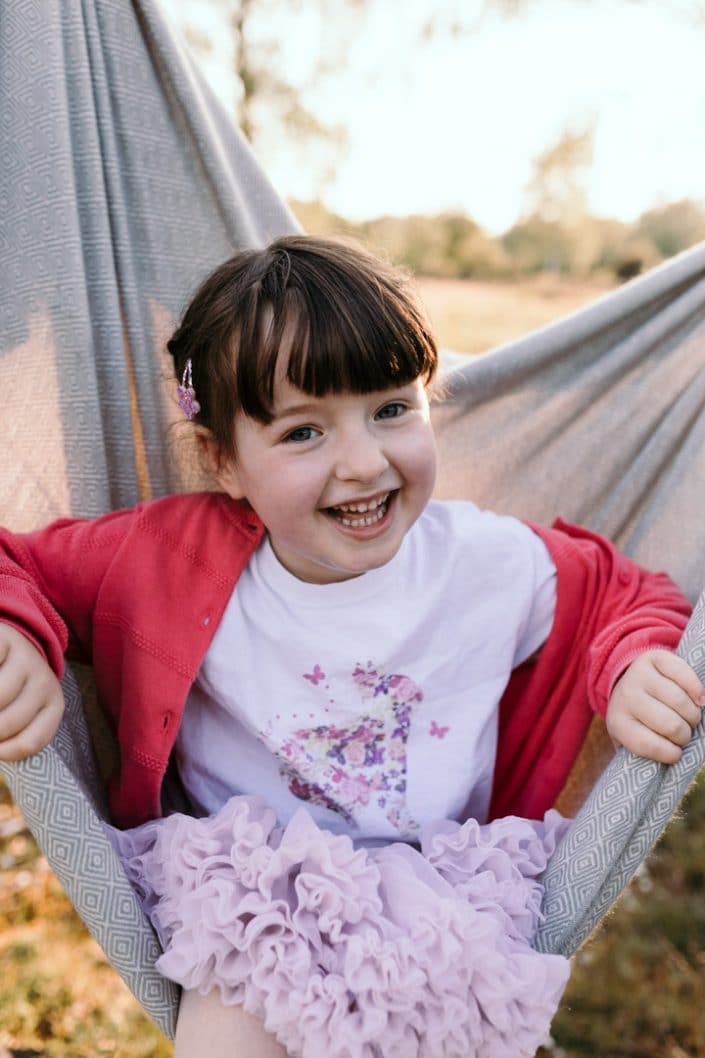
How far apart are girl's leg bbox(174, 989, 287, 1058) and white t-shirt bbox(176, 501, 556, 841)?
322 mm

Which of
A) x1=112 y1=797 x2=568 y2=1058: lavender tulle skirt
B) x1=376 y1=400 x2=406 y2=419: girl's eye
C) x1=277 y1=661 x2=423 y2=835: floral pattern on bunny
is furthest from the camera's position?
x1=277 y1=661 x2=423 y2=835: floral pattern on bunny

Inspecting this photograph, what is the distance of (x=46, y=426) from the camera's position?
55.4 inches

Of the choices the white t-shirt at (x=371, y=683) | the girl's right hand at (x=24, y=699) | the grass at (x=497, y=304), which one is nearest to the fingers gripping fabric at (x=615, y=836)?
the white t-shirt at (x=371, y=683)

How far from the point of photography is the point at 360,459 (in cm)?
112

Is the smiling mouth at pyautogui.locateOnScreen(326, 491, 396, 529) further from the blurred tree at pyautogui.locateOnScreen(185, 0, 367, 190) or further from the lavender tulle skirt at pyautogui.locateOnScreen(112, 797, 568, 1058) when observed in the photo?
the blurred tree at pyautogui.locateOnScreen(185, 0, 367, 190)

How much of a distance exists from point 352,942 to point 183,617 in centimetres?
48

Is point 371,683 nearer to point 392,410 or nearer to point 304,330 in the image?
point 392,410

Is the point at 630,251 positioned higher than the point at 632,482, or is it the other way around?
the point at 632,482

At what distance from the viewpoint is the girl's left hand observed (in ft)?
3.52

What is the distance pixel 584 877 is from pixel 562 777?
0.28 metres

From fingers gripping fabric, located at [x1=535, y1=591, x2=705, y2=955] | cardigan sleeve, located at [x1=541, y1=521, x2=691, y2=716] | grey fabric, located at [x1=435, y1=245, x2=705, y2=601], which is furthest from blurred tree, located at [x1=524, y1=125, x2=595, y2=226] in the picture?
fingers gripping fabric, located at [x1=535, y1=591, x2=705, y2=955]

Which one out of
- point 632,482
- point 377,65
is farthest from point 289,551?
point 377,65

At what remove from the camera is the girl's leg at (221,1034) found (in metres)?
0.99

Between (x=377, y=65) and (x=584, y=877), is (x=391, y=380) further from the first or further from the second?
(x=377, y=65)
